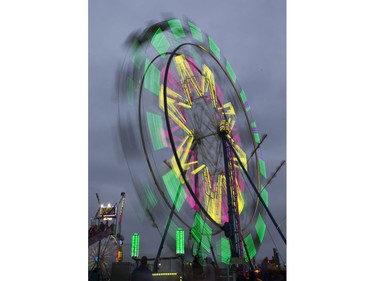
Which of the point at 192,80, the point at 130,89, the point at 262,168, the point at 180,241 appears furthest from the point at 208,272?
the point at 192,80

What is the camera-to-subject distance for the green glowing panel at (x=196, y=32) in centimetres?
482

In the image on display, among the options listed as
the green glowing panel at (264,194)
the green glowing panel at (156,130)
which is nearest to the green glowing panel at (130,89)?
the green glowing panel at (156,130)

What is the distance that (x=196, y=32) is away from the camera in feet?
16.2

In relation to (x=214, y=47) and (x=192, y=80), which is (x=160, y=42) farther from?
(x=192, y=80)

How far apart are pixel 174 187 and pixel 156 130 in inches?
27.7

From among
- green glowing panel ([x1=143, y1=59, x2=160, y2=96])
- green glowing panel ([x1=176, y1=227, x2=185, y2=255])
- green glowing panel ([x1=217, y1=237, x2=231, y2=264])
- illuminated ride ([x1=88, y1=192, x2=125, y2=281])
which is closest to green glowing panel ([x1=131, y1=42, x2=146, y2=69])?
green glowing panel ([x1=143, y1=59, x2=160, y2=96])

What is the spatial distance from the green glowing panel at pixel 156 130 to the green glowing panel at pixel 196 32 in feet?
3.38

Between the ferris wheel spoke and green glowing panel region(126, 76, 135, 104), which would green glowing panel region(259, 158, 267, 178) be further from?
green glowing panel region(126, 76, 135, 104)

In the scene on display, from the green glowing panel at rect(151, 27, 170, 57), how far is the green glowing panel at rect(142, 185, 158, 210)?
155 cm

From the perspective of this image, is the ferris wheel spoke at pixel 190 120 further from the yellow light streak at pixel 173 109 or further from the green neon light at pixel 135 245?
the green neon light at pixel 135 245
